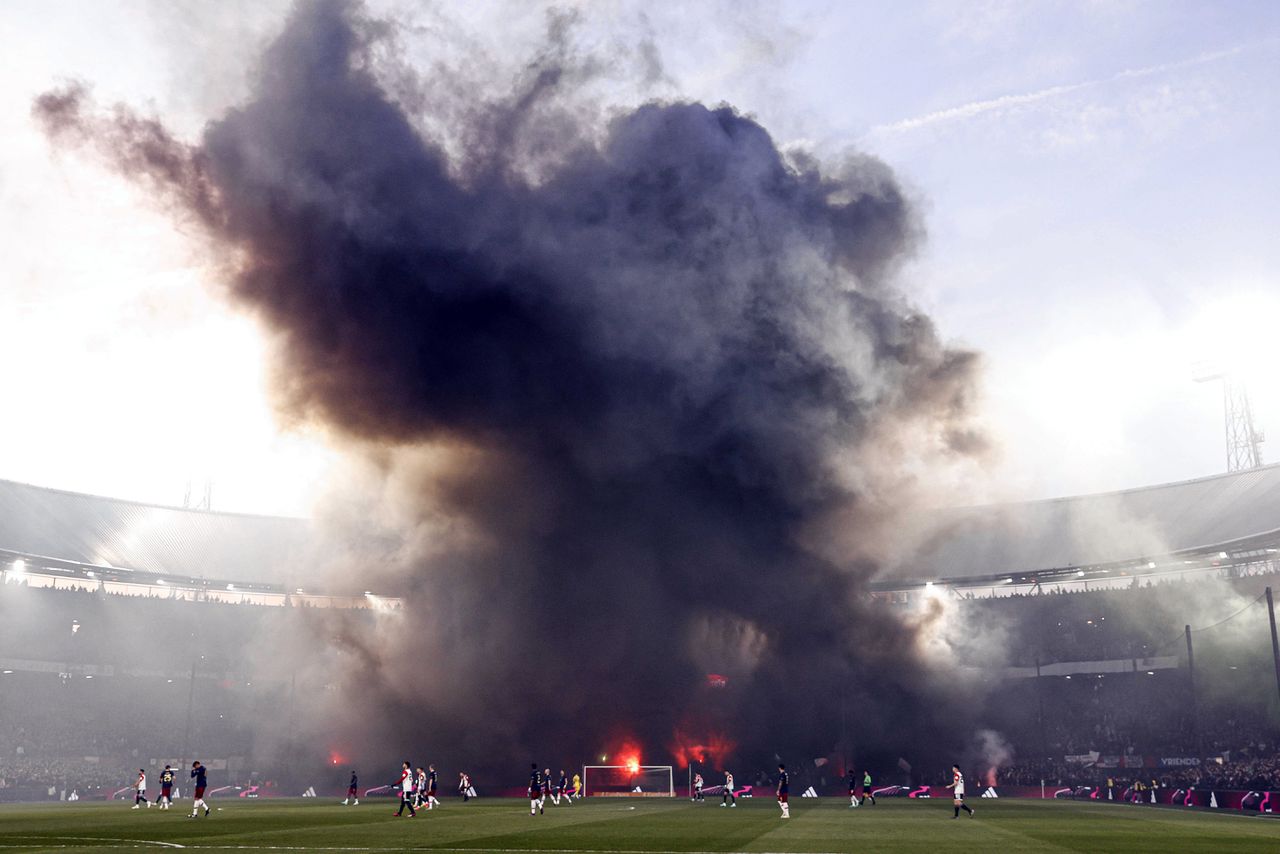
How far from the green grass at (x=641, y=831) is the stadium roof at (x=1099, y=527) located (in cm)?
5503

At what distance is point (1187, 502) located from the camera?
105 metres

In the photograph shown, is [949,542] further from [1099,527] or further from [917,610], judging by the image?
[1099,527]

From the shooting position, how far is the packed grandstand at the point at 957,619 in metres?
88.2

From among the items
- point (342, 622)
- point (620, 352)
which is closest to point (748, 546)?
point (620, 352)

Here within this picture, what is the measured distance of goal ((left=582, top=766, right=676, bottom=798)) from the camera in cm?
7486

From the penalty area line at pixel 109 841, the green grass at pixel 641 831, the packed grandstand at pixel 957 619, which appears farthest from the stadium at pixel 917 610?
the penalty area line at pixel 109 841

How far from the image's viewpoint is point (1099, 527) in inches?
4242

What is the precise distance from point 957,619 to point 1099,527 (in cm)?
1795

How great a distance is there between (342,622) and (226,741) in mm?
17468

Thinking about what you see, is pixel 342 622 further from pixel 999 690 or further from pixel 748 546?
pixel 999 690

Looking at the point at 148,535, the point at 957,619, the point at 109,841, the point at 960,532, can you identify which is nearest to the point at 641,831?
the point at 109,841

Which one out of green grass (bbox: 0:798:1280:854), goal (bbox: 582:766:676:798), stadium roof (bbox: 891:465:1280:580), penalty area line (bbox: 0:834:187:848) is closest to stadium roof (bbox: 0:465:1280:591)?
stadium roof (bbox: 891:465:1280:580)

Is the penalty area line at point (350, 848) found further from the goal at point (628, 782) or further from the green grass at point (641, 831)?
the goal at point (628, 782)

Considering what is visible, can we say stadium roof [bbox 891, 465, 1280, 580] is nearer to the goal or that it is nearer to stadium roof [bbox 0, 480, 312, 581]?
the goal
